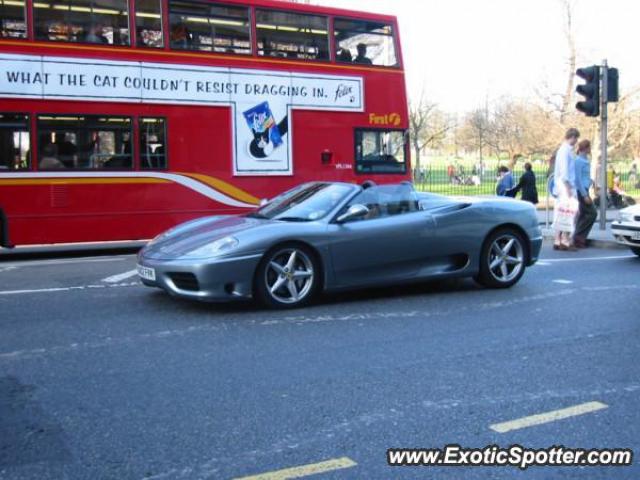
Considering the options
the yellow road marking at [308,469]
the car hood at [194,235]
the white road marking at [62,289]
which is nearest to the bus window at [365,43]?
the car hood at [194,235]

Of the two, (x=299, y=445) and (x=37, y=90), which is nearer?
(x=299, y=445)

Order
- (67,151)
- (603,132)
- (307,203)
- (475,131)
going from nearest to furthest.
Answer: (307,203), (67,151), (603,132), (475,131)

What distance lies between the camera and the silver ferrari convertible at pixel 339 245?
672 cm

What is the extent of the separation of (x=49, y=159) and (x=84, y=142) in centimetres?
59

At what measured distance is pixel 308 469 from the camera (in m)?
3.36

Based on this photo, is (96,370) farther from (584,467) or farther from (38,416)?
(584,467)

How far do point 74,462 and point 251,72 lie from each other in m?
10.1

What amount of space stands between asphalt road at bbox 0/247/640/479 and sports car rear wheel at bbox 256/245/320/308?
267 mm

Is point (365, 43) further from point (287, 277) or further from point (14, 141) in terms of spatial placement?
point (287, 277)

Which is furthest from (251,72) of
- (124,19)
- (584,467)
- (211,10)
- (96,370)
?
(584,467)

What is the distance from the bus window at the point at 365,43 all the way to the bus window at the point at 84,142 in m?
4.08

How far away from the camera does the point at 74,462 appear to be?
342 centimetres

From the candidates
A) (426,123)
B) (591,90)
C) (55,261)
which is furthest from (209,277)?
(426,123)

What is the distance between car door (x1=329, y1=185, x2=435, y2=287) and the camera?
7211mm
